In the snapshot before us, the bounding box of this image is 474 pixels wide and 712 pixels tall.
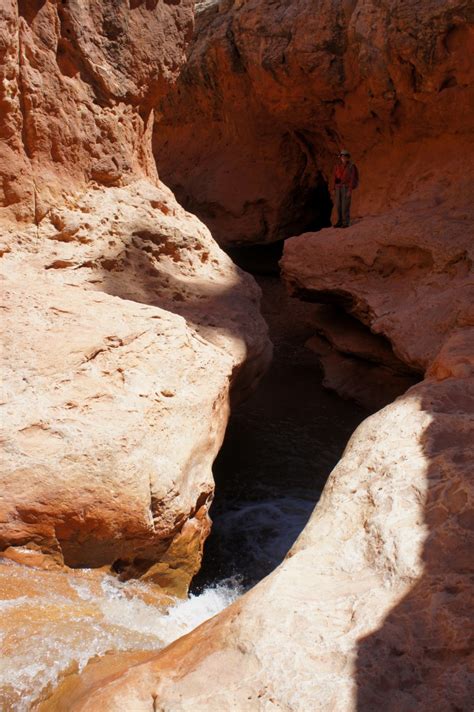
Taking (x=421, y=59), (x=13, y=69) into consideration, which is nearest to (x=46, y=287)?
(x=13, y=69)

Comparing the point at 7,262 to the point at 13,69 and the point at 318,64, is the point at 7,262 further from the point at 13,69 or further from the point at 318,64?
the point at 318,64

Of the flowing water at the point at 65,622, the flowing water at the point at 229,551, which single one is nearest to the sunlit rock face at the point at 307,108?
the flowing water at the point at 229,551

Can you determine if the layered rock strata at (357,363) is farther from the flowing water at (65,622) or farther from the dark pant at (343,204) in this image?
the flowing water at (65,622)

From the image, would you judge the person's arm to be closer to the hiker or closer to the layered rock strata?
the hiker

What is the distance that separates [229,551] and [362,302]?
2.71 meters

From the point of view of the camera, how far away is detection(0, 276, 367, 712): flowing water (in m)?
2.10

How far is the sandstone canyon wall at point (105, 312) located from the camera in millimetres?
2607

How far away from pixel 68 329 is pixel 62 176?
126 centimetres

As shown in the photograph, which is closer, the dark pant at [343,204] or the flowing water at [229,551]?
the flowing water at [229,551]

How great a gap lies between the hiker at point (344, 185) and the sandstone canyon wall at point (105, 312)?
3159mm

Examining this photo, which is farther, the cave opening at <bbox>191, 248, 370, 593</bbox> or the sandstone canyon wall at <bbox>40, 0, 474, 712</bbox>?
the cave opening at <bbox>191, 248, 370, 593</bbox>

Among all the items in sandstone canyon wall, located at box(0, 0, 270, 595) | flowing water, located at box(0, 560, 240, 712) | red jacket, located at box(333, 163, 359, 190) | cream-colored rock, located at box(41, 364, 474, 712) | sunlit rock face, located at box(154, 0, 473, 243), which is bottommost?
flowing water, located at box(0, 560, 240, 712)

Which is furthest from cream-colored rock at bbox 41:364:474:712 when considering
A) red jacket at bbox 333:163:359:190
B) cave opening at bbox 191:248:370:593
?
red jacket at bbox 333:163:359:190

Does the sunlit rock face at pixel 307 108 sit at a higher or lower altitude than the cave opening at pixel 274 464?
higher
